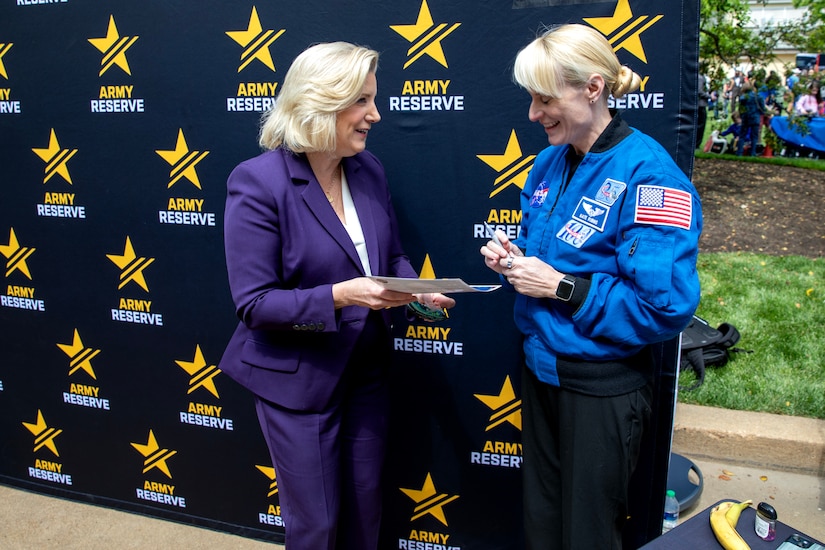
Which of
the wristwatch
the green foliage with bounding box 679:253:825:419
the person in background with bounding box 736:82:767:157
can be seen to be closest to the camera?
the wristwatch

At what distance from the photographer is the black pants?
2.02 metres

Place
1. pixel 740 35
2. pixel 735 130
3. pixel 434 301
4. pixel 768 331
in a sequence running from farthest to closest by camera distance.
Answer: pixel 735 130, pixel 740 35, pixel 768 331, pixel 434 301

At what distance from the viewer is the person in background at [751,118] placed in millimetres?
11711

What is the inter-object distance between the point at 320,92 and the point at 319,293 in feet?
1.96

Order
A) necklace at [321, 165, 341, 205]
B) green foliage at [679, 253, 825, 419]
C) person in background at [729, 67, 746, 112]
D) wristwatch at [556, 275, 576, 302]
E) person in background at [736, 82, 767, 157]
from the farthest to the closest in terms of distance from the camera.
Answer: person in background at [736, 82, 767, 157] < person in background at [729, 67, 746, 112] < green foliage at [679, 253, 825, 419] < necklace at [321, 165, 341, 205] < wristwatch at [556, 275, 576, 302]

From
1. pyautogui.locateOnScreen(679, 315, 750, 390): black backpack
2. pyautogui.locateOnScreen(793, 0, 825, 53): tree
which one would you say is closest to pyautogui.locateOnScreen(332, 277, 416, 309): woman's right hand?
pyautogui.locateOnScreen(679, 315, 750, 390): black backpack

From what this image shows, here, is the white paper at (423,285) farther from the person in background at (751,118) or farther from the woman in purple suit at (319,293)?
the person in background at (751,118)

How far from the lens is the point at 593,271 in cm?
196

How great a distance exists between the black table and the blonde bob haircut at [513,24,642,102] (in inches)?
50.3

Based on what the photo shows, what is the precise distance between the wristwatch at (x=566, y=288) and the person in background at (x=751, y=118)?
426 inches

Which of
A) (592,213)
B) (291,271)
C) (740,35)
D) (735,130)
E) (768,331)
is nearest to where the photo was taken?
(592,213)

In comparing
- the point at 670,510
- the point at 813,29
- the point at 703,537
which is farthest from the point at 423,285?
the point at 813,29

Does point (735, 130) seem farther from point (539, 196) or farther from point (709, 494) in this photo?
point (539, 196)

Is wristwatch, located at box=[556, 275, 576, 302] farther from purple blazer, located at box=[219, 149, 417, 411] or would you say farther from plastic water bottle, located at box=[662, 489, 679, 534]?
plastic water bottle, located at box=[662, 489, 679, 534]
